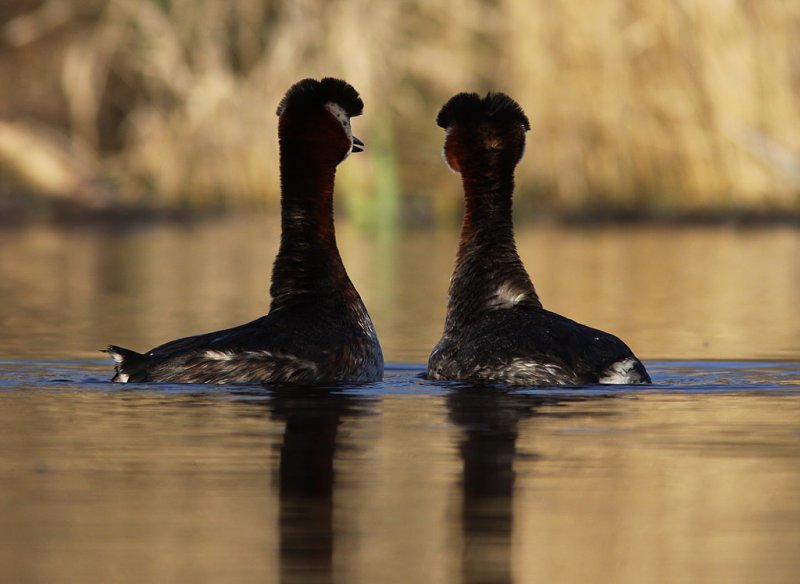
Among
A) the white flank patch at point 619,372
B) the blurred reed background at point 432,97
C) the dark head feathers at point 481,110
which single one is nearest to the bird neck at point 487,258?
the dark head feathers at point 481,110

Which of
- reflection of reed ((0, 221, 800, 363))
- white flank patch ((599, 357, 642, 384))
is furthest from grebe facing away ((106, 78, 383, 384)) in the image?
reflection of reed ((0, 221, 800, 363))

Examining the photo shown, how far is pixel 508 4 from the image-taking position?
889 inches

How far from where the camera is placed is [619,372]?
888 centimetres

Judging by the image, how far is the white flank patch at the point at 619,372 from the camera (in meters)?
8.86

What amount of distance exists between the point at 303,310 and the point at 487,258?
42.7 inches

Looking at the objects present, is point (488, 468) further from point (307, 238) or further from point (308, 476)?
point (307, 238)

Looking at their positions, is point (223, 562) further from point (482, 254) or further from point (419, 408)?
point (482, 254)

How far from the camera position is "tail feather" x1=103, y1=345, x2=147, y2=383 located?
28.9ft

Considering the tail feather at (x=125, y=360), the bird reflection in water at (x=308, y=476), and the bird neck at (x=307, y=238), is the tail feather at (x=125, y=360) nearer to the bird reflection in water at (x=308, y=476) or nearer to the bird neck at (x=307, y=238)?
the bird reflection in water at (x=308, y=476)

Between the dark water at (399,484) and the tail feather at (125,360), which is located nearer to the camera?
the dark water at (399,484)

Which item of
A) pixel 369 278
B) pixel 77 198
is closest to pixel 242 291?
pixel 369 278

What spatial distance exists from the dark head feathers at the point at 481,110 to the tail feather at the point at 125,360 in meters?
2.07

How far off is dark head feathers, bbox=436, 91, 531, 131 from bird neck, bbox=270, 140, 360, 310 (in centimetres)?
68

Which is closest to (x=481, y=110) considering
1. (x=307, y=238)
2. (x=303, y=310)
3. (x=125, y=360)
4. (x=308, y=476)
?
(x=307, y=238)
